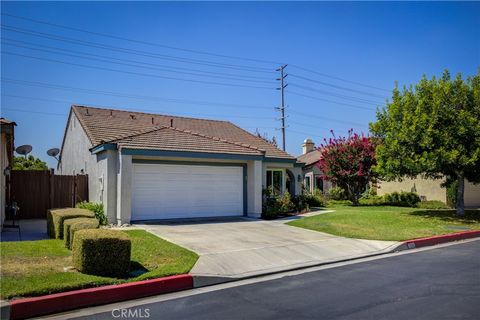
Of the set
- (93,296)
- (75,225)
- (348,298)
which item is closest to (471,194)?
(348,298)

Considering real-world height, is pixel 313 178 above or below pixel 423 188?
above

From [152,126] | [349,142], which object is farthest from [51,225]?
[349,142]

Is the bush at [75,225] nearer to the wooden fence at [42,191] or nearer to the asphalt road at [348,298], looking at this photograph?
the asphalt road at [348,298]

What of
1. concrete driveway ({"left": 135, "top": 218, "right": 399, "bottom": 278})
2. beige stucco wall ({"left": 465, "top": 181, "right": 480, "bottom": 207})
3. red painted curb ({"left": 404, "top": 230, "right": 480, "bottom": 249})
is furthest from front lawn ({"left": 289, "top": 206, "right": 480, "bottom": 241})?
beige stucco wall ({"left": 465, "top": 181, "right": 480, "bottom": 207})

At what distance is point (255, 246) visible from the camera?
11.2 meters

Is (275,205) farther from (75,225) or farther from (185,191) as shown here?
(75,225)

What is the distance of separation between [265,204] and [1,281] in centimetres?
1378

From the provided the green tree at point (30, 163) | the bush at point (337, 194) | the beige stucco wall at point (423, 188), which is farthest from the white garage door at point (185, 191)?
the green tree at point (30, 163)

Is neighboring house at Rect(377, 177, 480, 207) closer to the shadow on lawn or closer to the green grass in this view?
the shadow on lawn

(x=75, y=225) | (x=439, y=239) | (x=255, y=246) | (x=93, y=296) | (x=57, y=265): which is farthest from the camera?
(x=439, y=239)

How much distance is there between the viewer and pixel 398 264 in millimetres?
9656

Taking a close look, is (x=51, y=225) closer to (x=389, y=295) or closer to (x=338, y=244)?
(x=338, y=244)

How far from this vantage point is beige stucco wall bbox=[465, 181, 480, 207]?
2767 centimetres

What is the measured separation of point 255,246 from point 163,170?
22.7ft
